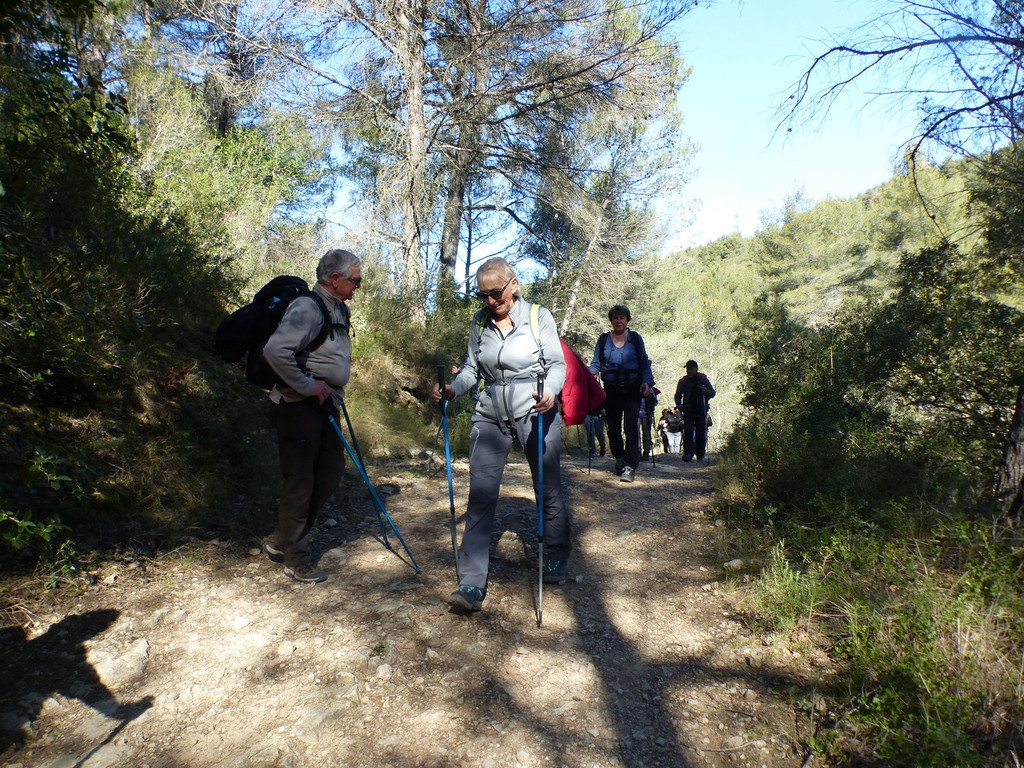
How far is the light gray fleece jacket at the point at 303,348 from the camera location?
373 centimetres

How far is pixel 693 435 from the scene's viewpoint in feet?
39.3

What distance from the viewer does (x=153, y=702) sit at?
115 inches

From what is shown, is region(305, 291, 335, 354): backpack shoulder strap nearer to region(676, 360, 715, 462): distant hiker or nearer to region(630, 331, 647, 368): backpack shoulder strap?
region(630, 331, 647, 368): backpack shoulder strap

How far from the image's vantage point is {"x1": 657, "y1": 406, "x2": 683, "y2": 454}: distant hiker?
16000 mm

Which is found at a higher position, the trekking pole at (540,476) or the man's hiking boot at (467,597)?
the trekking pole at (540,476)

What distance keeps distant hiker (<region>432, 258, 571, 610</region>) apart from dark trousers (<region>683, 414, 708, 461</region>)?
7.94 meters

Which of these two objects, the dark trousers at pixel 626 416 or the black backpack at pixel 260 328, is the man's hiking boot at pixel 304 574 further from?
the dark trousers at pixel 626 416


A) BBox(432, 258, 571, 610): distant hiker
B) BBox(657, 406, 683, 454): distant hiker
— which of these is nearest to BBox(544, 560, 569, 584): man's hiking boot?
BBox(432, 258, 571, 610): distant hiker

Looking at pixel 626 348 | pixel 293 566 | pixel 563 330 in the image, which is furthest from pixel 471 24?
pixel 293 566

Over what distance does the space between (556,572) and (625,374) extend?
3.53m

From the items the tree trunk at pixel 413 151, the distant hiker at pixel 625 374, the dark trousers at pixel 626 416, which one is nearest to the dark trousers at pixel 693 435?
the dark trousers at pixel 626 416

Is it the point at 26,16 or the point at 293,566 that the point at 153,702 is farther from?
the point at 26,16

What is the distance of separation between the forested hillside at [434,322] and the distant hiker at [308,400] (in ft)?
2.86

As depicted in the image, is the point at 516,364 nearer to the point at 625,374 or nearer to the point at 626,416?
the point at 625,374
